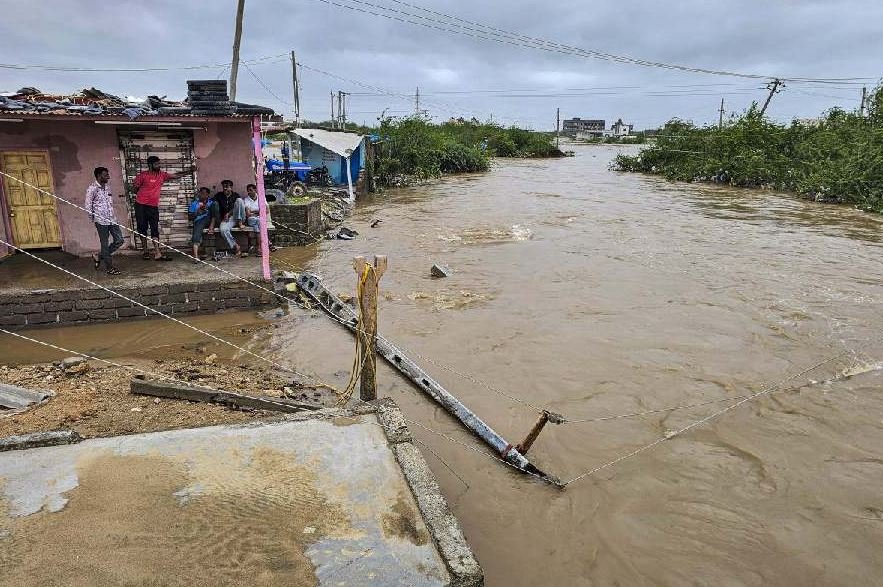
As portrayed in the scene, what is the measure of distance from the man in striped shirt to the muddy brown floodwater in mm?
3124

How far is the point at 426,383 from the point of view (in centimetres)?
639

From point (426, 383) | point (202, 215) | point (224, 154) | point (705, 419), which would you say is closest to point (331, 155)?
point (224, 154)

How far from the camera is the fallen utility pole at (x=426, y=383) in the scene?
5.18 m

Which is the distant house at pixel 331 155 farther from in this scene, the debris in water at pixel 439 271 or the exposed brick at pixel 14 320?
the exposed brick at pixel 14 320

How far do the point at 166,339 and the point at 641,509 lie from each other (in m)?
6.30

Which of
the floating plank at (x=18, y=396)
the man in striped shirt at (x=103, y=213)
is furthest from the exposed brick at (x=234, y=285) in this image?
the floating plank at (x=18, y=396)

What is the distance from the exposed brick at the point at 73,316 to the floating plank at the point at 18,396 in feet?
8.80

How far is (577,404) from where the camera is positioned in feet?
21.5

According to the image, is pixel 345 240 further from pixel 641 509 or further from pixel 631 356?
pixel 641 509

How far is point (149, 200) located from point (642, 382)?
26.4 feet

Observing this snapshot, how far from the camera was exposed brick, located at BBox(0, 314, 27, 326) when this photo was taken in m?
7.93

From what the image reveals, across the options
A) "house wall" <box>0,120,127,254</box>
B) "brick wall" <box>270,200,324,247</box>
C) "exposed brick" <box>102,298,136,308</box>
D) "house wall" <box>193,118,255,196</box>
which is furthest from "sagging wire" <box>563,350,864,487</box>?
"brick wall" <box>270,200,324,247</box>

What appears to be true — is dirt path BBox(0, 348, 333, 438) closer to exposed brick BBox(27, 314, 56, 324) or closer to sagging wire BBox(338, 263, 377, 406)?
sagging wire BBox(338, 263, 377, 406)

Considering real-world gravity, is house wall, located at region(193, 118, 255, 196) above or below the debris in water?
above
